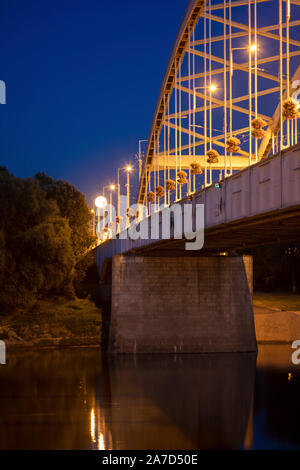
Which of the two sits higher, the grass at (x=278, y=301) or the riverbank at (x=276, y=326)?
the grass at (x=278, y=301)

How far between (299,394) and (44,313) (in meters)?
24.9

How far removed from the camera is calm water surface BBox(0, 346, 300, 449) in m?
22.9

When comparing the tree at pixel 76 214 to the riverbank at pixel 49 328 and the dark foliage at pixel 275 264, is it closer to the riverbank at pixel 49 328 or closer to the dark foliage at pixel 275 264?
the riverbank at pixel 49 328

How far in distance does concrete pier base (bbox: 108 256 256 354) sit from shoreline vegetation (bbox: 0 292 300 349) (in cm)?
588

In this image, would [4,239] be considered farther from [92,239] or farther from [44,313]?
[92,239]

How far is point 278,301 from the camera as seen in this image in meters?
62.2

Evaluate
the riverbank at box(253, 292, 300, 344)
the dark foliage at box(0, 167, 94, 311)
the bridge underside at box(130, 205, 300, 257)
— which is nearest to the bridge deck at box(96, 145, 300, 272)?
the bridge underside at box(130, 205, 300, 257)

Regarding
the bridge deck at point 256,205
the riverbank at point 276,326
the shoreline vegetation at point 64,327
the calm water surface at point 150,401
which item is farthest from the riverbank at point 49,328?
the bridge deck at point 256,205

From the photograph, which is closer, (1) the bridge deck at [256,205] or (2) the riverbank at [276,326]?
(1) the bridge deck at [256,205]

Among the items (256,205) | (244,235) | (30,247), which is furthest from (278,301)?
(256,205)

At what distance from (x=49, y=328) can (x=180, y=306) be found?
434 inches

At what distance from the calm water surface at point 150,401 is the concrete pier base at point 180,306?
4.17 ft

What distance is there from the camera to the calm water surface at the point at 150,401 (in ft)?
75.0
